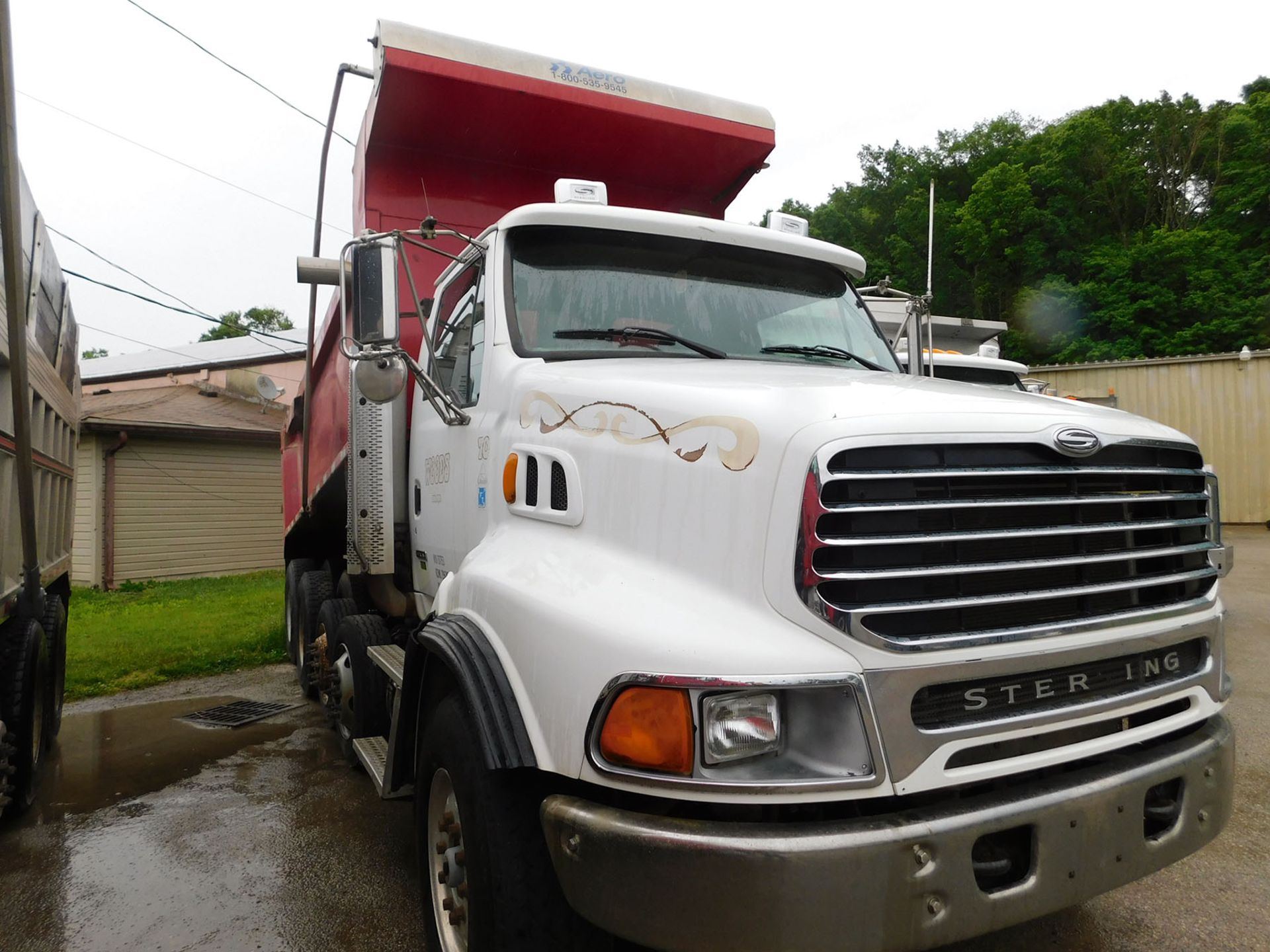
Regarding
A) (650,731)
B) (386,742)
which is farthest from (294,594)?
(650,731)

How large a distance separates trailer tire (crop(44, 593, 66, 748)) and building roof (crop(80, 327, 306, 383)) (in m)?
24.7

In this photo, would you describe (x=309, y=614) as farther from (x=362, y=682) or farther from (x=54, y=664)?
(x=362, y=682)

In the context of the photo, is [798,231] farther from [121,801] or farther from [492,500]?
[121,801]

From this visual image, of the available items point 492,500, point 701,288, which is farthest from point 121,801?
point 701,288

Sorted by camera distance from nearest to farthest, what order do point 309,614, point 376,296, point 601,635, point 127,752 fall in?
point 601,635 < point 376,296 < point 127,752 < point 309,614

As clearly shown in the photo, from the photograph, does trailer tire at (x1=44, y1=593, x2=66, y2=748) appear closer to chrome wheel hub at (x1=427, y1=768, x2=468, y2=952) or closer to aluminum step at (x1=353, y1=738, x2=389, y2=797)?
aluminum step at (x1=353, y1=738, x2=389, y2=797)

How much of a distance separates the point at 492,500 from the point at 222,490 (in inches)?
684

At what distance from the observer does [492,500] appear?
3012mm

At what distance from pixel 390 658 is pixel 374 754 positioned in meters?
0.52

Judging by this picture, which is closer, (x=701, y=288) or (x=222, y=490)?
(x=701, y=288)

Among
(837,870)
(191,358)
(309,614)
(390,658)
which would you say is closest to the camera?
(837,870)

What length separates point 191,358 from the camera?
34156mm

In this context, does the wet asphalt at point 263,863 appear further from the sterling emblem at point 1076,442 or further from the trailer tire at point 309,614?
the sterling emblem at point 1076,442

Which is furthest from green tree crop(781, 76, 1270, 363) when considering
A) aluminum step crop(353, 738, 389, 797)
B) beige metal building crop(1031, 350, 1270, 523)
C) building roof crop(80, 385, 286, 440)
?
aluminum step crop(353, 738, 389, 797)
